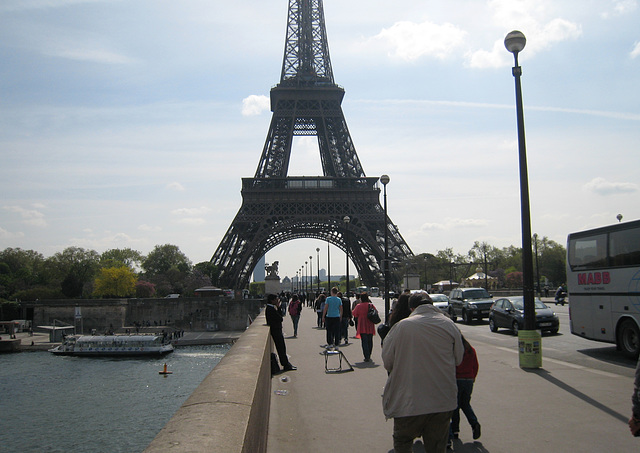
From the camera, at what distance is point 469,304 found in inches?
1180

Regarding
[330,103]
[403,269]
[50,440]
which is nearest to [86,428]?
[50,440]

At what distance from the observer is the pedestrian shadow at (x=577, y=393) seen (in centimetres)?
807

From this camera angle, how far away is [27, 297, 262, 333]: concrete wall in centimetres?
7806

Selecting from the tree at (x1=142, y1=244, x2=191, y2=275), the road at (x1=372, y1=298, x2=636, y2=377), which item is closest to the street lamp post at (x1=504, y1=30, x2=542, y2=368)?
the road at (x1=372, y1=298, x2=636, y2=377)

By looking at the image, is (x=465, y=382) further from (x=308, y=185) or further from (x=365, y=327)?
(x=308, y=185)

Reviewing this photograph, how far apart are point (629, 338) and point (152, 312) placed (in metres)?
73.5

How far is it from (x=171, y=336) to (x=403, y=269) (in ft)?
107

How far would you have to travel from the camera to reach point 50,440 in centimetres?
3253

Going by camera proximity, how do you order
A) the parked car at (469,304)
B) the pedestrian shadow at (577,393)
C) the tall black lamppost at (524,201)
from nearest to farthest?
the pedestrian shadow at (577,393) → the tall black lamppost at (524,201) → the parked car at (469,304)

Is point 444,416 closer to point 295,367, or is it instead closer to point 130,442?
point 295,367

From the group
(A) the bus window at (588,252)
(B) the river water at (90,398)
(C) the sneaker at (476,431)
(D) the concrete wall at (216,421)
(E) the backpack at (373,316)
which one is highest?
(A) the bus window at (588,252)

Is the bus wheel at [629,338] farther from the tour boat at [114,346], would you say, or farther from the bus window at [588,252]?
the tour boat at [114,346]

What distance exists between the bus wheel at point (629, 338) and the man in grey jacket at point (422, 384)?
11.6 metres

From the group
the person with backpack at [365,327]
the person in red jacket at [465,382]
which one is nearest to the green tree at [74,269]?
the person with backpack at [365,327]
